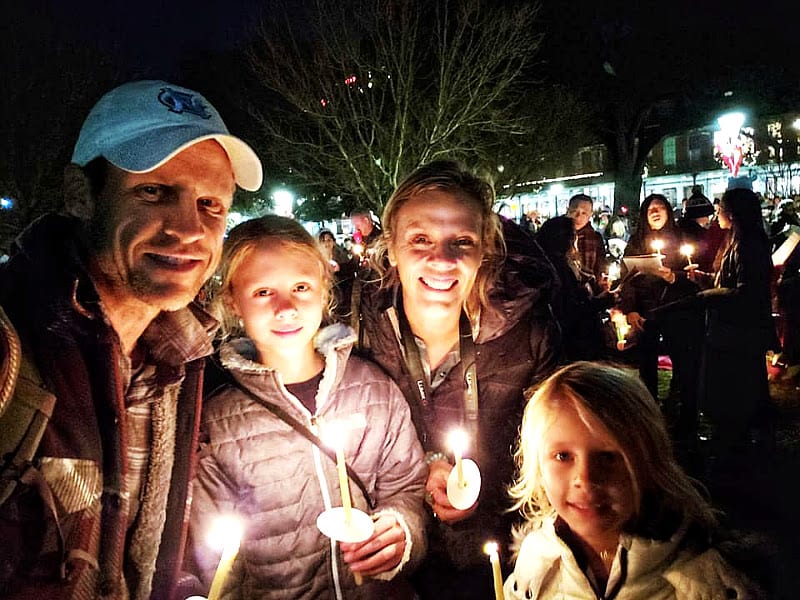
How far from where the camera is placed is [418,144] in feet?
71.6

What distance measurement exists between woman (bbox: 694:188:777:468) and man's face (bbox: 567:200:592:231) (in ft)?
7.94

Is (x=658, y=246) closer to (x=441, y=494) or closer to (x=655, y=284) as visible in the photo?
(x=655, y=284)

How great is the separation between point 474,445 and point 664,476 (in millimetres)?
889

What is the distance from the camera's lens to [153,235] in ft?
6.91

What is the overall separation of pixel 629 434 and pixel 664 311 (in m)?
5.59

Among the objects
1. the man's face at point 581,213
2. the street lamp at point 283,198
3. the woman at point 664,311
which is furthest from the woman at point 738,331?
the street lamp at point 283,198

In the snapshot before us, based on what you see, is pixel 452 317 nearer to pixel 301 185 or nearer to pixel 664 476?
pixel 664 476

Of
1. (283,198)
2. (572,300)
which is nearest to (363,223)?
(572,300)

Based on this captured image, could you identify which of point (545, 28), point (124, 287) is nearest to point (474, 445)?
point (124, 287)

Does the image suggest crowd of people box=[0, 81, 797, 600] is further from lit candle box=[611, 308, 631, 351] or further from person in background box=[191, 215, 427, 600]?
lit candle box=[611, 308, 631, 351]

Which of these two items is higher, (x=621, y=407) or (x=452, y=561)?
(x=621, y=407)

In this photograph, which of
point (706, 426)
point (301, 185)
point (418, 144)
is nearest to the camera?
point (706, 426)

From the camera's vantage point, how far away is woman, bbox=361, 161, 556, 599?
2998 mm

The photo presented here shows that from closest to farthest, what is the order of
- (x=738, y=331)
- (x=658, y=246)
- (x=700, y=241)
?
(x=738, y=331) → (x=658, y=246) → (x=700, y=241)
